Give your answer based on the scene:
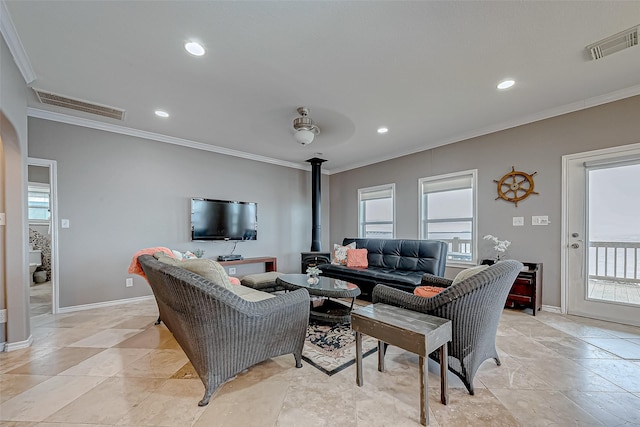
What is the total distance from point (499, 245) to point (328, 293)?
2.63 m

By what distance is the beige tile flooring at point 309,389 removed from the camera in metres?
1.51

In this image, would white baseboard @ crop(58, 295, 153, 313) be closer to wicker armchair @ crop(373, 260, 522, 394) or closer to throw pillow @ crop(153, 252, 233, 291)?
throw pillow @ crop(153, 252, 233, 291)

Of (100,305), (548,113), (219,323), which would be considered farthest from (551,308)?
(100,305)

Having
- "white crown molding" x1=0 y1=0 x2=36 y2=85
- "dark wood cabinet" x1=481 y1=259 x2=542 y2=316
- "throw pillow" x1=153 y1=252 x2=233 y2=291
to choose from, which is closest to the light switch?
"dark wood cabinet" x1=481 y1=259 x2=542 y2=316

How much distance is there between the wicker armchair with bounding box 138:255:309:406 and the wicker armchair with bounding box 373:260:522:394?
1.02m

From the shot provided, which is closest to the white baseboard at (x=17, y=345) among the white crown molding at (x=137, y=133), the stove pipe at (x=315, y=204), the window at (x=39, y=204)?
the white crown molding at (x=137, y=133)

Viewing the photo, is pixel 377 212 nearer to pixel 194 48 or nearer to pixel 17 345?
pixel 194 48

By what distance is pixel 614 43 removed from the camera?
2.07m

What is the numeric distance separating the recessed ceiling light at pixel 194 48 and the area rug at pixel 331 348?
2.69 meters

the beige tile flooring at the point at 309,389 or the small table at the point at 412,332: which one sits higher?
the small table at the point at 412,332

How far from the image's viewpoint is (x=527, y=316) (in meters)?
3.21

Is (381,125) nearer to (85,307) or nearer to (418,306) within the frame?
(418,306)

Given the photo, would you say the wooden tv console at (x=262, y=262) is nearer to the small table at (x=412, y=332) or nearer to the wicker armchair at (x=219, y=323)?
the wicker armchair at (x=219, y=323)

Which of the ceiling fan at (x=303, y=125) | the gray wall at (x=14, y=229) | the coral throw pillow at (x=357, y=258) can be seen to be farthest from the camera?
the coral throw pillow at (x=357, y=258)
